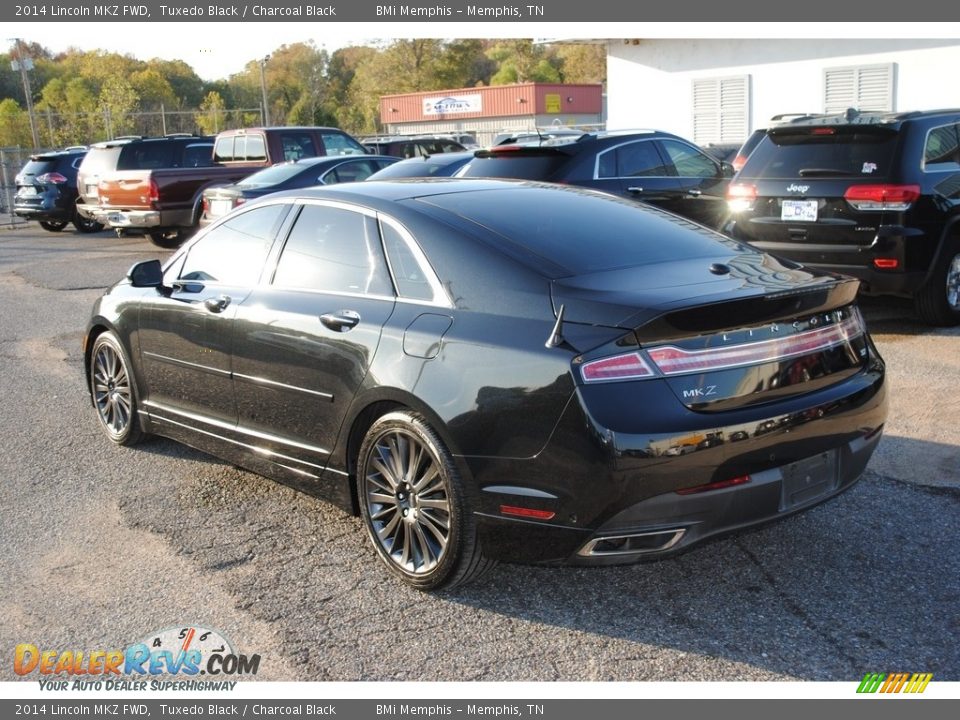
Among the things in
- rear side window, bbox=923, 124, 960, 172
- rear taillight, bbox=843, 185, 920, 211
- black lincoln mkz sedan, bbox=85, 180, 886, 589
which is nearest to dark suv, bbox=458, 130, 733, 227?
rear taillight, bbox=843, 185, 920, 211

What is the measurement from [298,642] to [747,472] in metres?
1.73

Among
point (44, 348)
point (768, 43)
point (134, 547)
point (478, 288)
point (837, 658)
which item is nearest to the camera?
point (837, 658)

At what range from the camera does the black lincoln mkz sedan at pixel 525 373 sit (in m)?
3.62

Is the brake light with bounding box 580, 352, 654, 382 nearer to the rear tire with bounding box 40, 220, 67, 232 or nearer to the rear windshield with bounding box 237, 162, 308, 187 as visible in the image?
the rear windshield with bounding box 237, 162, 308, 187

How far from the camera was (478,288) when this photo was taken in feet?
13.4

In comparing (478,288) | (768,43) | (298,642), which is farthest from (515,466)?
(768,43)

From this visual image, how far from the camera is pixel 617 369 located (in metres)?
3.60

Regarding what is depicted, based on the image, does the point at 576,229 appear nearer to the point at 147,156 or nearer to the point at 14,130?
the point at 147,156

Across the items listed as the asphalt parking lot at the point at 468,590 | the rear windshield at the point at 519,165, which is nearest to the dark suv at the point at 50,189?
the rear windshield at the point at 519,165

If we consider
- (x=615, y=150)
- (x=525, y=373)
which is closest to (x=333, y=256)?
(x=525, y=373)

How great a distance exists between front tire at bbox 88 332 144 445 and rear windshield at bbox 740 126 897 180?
5.55 m

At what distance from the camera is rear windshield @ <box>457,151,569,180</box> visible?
10.2 metres

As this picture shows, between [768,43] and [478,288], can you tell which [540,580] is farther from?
[768,43]

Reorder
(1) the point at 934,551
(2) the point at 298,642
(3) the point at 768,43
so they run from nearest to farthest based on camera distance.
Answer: (2) the point at 298,642 < (1) the point at 934,551 < (3) the point at 768,43
